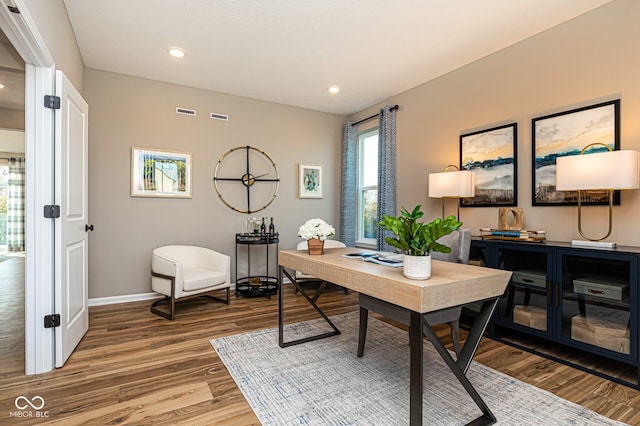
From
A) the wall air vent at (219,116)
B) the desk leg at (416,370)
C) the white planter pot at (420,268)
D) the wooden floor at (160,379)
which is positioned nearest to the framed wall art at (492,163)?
the wooden floor at (160,379)

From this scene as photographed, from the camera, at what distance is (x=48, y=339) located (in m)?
2.23

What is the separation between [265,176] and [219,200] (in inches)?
29.7

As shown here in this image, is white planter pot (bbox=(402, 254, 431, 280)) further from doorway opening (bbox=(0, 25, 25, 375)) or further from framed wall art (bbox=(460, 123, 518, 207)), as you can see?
doorway opening (bbox=(0, 25, 25, 375))

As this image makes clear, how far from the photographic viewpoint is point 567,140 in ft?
8.95

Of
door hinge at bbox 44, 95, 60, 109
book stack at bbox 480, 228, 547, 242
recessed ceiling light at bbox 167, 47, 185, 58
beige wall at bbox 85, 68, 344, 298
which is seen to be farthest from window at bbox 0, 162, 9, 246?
book stack at bbox 480, 228, 547, 242

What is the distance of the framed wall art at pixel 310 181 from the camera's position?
5092 millimetres

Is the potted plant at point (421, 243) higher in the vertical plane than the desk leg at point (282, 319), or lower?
higher

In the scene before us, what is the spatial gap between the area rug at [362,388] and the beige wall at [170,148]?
1.94 metres

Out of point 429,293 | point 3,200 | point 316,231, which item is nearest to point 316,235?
point 316,231

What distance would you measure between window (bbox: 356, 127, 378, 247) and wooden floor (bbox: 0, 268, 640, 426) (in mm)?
2311

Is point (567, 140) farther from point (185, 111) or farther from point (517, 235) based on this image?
point (185, 111)

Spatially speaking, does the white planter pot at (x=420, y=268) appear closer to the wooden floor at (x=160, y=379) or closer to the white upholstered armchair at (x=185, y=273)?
the wooden floor at (x=160, y=379)

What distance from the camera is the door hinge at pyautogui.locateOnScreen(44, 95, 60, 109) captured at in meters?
2.21

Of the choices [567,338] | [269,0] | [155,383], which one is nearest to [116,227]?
[155,383]
